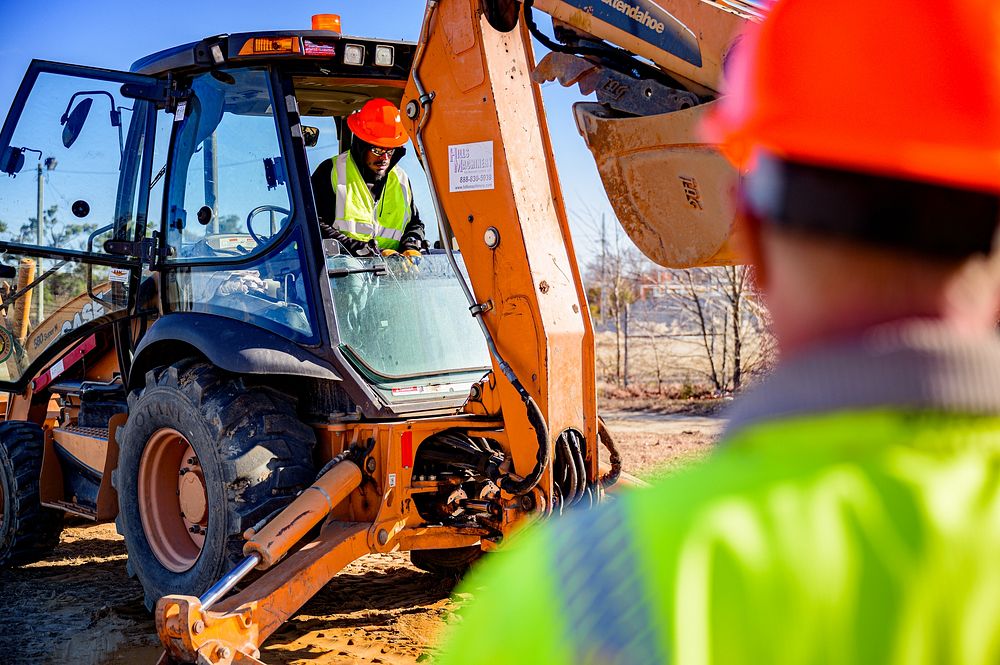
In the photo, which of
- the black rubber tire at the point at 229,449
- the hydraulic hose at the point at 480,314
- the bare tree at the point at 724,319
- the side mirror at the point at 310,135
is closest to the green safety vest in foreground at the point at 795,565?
the hydraulic hose at the point at 480,314

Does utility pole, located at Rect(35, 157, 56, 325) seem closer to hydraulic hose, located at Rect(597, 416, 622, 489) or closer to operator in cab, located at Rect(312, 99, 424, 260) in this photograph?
operator in cab, located at Rect(312, 99, 424, 260)

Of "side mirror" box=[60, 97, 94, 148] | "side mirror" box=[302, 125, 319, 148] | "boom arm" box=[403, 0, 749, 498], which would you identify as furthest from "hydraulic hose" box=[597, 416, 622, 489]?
"side mirror" box=[60, 97, 94, 148]

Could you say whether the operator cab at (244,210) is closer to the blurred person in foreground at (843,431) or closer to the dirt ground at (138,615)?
the dirt ground at (138,615)

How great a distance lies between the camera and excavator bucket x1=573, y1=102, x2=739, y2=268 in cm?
374

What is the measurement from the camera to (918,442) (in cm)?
82

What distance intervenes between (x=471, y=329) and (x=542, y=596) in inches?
186

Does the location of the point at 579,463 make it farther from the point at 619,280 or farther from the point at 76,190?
the point at 619,280

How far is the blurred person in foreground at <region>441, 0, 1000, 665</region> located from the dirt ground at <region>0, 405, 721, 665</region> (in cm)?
420

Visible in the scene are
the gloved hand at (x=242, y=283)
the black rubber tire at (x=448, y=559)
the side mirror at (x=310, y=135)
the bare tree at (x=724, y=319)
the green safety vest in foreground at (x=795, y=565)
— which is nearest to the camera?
the green safety vest in foreground at (x=795, y=565)

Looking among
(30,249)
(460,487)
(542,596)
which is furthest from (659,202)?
(30,249)

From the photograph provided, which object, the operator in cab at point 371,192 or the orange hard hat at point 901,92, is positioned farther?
the operator in cab at point 371,192

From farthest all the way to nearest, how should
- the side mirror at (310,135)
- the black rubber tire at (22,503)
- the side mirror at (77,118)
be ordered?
the black rubber tire at (22,503), the side mirror at (310,135), the side mirror at (77,118)

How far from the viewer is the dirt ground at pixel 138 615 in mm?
4934

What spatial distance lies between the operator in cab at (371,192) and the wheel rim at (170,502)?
136cm
